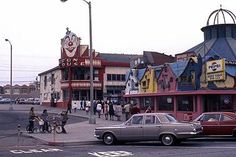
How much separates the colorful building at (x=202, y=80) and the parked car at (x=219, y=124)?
34.0ft

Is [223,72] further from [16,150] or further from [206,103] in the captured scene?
[16,150]

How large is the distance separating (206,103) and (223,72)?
2.66m

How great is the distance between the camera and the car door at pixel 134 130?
2202 cm

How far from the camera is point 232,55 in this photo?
129 feet

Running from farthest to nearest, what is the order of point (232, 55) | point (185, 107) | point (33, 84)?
point (33, 84) < point (232, 55) < point (185, 107)

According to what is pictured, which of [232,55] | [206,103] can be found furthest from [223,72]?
[232,55]

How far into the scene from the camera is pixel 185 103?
37125mm

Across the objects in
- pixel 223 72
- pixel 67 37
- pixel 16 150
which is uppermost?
pixel 67 37

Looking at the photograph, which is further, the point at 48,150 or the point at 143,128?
the point at 143,128

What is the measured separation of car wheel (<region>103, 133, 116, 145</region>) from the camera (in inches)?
899

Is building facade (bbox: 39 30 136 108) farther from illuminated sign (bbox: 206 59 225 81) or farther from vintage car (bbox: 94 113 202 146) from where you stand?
vintage car (bbox: 94 113 202 146)

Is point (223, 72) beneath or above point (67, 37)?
beneath

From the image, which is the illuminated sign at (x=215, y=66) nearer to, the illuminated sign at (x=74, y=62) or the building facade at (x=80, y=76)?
the building facade at (x=80, y=76)

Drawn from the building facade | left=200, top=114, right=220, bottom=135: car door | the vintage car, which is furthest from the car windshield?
the building facade
